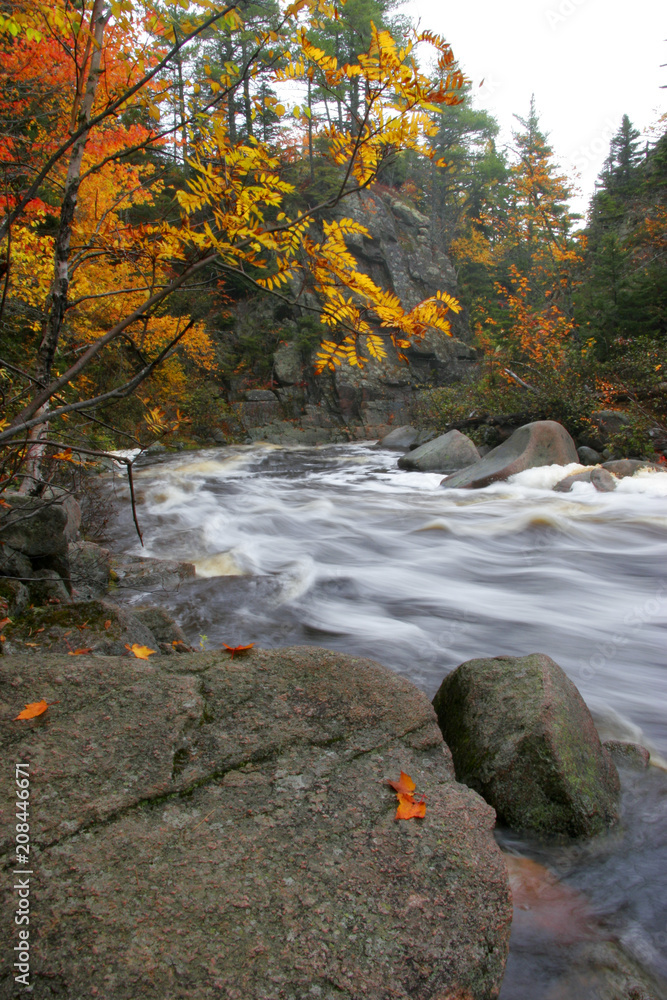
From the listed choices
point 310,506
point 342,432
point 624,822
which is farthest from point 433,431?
point 624,822

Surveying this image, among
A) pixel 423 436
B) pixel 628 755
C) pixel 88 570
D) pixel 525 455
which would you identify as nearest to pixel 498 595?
pixel 628 755

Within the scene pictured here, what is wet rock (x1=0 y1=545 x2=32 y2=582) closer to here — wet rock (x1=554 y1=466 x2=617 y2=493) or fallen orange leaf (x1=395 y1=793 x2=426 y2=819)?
fallen orange leaf (x1=395 y1=793 x2=426 y2=819)

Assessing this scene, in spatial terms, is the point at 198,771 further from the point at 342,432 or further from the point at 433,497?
the point at 342,432

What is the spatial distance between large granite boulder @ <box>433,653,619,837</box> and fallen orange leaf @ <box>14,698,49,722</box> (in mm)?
1785

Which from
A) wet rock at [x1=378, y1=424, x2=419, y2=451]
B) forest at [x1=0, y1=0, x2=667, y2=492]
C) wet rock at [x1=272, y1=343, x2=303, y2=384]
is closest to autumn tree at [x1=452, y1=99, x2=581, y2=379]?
forest at [x1=0, y1=0, x2=667, y2=492]

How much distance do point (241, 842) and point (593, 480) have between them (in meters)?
9.05

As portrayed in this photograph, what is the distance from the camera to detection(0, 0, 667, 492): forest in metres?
1.77

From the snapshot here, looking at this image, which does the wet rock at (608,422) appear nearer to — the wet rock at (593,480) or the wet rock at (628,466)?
the wet rock at (628,466)

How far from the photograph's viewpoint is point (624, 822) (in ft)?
8.00

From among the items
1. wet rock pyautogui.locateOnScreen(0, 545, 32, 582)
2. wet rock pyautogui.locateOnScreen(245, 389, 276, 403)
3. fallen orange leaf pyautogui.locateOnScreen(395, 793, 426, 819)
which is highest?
wet rock pyautogui.locateOnScreen(245, 389, 276, 403)

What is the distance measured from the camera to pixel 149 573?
5551 millimetres

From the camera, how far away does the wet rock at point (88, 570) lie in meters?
4.76

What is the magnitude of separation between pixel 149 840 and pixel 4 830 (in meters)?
0.39

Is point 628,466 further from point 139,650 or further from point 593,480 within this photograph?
point 139,650
